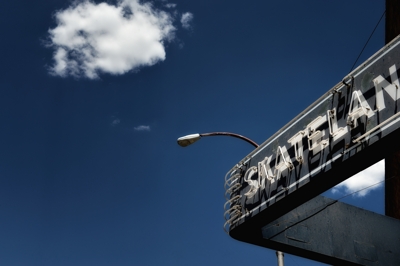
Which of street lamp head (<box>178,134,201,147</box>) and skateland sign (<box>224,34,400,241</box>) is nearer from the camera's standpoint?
skateland sign (<box>224,34,400,241</box>)

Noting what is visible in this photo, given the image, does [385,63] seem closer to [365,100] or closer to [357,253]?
[365,100]

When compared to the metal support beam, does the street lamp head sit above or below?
Answer: above

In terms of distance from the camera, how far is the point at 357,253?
10570mm

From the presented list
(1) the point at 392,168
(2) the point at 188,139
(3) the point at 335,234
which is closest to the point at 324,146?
(3) the point at 335,234

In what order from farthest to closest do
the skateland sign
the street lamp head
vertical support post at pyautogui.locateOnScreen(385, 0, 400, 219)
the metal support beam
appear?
the street lamp head → vertical support post at pyautogui.locateOnScreen(385, 0, 400, 219) → the metal support beam → the skateland sign

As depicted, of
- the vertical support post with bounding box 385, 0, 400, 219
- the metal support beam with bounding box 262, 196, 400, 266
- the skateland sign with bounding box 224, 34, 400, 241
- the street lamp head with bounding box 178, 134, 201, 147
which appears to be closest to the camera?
the skateland sign with bounding box 224, 34, 400, 241

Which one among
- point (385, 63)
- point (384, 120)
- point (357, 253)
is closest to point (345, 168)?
point (384, 120)

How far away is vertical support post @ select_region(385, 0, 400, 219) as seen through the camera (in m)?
11.4

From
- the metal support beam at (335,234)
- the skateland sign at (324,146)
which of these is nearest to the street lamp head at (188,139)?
the skateland sign at (324,146)

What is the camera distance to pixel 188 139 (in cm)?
1375

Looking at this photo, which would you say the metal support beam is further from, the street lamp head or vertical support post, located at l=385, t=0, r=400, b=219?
the street lamp head

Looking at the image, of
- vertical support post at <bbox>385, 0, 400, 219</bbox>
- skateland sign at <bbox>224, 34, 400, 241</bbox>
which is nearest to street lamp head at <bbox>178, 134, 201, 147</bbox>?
skateland sign at <bbox>224, 34, 400, 241</bbox>

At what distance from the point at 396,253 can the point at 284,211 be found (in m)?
3.67

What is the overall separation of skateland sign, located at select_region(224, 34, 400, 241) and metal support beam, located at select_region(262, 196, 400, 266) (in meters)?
0.74
